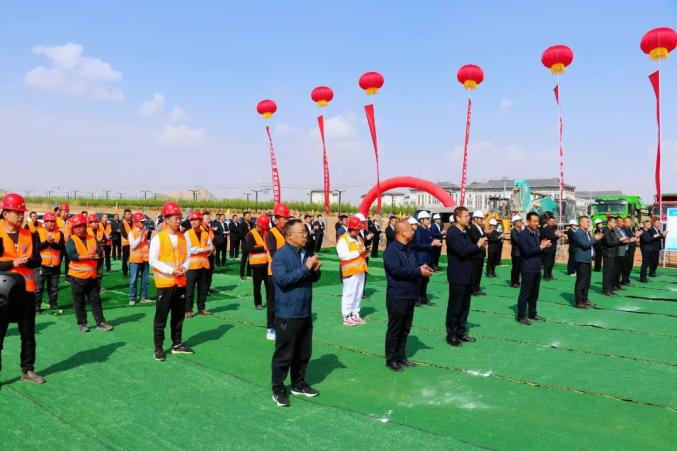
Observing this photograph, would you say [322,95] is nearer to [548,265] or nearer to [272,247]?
[548,265]

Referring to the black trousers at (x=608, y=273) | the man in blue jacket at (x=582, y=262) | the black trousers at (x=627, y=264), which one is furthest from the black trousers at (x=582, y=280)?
the black trousers at (x=627, y=264)

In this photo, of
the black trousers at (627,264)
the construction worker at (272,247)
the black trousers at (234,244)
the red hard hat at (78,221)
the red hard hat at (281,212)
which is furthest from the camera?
the black trousers at (234,244)

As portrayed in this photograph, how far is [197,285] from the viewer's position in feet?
30.2

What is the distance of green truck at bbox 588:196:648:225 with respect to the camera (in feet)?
87.4

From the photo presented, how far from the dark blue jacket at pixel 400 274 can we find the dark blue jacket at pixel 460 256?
1.28m

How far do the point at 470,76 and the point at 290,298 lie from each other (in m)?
19.8

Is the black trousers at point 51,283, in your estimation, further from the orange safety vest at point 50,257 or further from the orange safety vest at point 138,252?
the orange safety vest at point 138,252

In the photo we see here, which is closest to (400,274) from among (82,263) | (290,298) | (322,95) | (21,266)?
(290,298)

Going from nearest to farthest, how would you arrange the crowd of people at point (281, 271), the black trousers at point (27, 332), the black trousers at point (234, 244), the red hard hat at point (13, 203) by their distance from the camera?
the crowd of people at point (281, 271) → the black trousers at point (27, 332) → the red hard hat at point (13, 203) → the black trousers at point (234, 244)

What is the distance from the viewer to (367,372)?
5.94 meters

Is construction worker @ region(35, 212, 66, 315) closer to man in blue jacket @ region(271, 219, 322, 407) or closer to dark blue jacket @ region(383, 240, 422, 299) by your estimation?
man in blue jacket @ region(271, 219, 322, 407)

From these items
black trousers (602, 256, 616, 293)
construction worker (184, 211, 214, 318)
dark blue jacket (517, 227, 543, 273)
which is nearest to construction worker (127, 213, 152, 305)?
construction worker (184, 211, 214, 318)

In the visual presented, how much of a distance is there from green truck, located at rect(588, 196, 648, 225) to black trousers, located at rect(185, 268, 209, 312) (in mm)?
23247

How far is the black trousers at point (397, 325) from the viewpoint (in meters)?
5.91
